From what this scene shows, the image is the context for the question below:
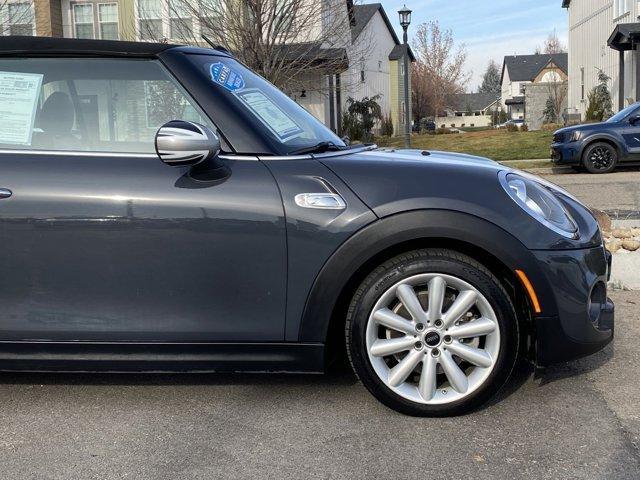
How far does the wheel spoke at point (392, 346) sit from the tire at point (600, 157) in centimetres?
1262

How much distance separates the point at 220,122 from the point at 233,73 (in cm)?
46

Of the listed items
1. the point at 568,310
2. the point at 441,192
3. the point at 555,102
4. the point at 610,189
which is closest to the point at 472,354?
the point at 568,310

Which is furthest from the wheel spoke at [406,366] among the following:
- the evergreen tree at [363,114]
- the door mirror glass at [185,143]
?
the evergreen tree at [363,114]

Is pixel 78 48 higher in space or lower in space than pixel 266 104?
higher

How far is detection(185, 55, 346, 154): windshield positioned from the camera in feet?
11.0

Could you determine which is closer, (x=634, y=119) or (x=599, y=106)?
(x=634, y=119)

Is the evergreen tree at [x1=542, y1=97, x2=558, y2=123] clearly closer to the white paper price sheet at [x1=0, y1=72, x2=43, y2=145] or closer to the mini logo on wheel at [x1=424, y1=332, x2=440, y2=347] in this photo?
the mini logo on wheel at [x1=424, y1=332, x2=440, y2=347]

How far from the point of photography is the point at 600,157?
14.6m

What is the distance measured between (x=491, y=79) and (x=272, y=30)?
5502 inches

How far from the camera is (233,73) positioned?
3564mm

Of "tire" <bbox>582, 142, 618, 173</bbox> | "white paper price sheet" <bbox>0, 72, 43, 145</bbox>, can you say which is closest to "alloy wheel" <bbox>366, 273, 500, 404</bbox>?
"white paper price sheet" <bbox>0, 72, 43, 145</bbox>

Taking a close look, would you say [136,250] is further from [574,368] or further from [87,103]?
[574,368]

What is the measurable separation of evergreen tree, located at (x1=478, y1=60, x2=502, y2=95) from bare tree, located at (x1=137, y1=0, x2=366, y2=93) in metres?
132

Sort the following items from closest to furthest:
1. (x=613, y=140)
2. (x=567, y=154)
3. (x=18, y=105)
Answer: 1. (x=18, y=105)
2. (x=613, y=140)
3. (x=567, y=154)
